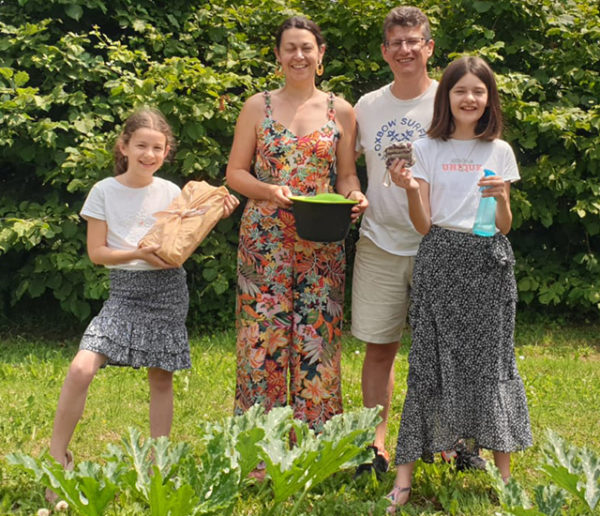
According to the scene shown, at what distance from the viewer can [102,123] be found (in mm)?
5633

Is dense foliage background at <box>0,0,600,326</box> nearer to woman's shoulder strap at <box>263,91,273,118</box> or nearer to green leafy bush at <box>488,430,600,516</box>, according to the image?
woman's shoulder strap at <box>263,91,273,118</box>

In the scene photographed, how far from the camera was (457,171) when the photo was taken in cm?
288

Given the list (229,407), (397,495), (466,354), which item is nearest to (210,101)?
(229,407)

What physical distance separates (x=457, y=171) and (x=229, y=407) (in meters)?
→ 1.99

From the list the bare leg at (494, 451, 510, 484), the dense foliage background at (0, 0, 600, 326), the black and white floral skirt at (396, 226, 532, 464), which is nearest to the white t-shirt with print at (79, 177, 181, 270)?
the black and white floral skirt at (396, 226, 532, 464)

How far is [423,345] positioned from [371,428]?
0.53 m

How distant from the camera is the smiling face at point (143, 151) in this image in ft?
9.86

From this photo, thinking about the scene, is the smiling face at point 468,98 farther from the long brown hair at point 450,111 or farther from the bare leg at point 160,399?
the bare leg at point 160,399

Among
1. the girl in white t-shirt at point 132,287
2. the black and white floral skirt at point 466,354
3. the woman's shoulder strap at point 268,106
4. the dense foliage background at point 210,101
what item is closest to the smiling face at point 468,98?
the black and white floral skirt at point 466,354

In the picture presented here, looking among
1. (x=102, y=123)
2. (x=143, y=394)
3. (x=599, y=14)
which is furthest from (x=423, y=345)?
(x=599, y=14)

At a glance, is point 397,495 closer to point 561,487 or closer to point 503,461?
point 503,461

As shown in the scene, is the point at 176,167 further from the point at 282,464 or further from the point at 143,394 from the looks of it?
the point at 282,464

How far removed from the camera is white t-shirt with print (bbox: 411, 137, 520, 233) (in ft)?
9.40

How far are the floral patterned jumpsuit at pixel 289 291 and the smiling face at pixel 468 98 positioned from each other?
1.76ft
